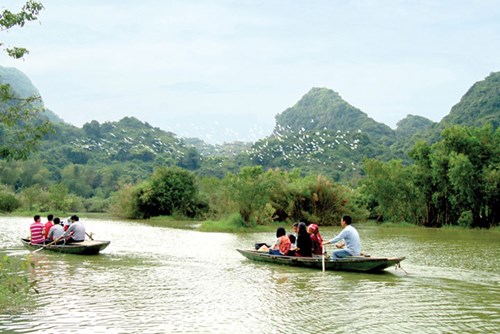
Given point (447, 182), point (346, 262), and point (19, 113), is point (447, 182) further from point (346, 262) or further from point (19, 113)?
point (19, 113)

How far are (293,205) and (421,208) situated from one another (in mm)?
10359

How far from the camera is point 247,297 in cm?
1088

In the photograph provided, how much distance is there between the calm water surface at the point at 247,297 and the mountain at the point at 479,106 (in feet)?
201

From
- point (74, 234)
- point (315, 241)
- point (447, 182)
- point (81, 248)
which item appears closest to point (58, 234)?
point (74, 234)

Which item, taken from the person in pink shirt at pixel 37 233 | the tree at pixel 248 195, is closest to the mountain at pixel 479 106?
the tree at pixel 248 195

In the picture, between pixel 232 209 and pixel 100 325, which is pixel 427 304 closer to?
pixel 100 325

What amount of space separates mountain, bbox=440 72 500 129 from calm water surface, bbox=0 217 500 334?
201ft

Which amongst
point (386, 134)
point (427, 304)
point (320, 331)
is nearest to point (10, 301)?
point (320, 331)

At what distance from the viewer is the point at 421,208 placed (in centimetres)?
4284

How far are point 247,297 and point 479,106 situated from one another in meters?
76.0

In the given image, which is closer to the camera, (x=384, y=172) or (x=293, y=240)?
(x=293, y=240)

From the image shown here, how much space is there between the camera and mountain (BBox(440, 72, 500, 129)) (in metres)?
73.7

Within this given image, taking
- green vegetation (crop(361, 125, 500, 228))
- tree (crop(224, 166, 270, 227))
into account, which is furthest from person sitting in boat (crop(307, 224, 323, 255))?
green vegetation (crop(361, 125, 500, 228))

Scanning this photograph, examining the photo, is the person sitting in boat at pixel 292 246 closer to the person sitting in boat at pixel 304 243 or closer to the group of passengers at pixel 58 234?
the person sitting in boat at pixel 304 243
